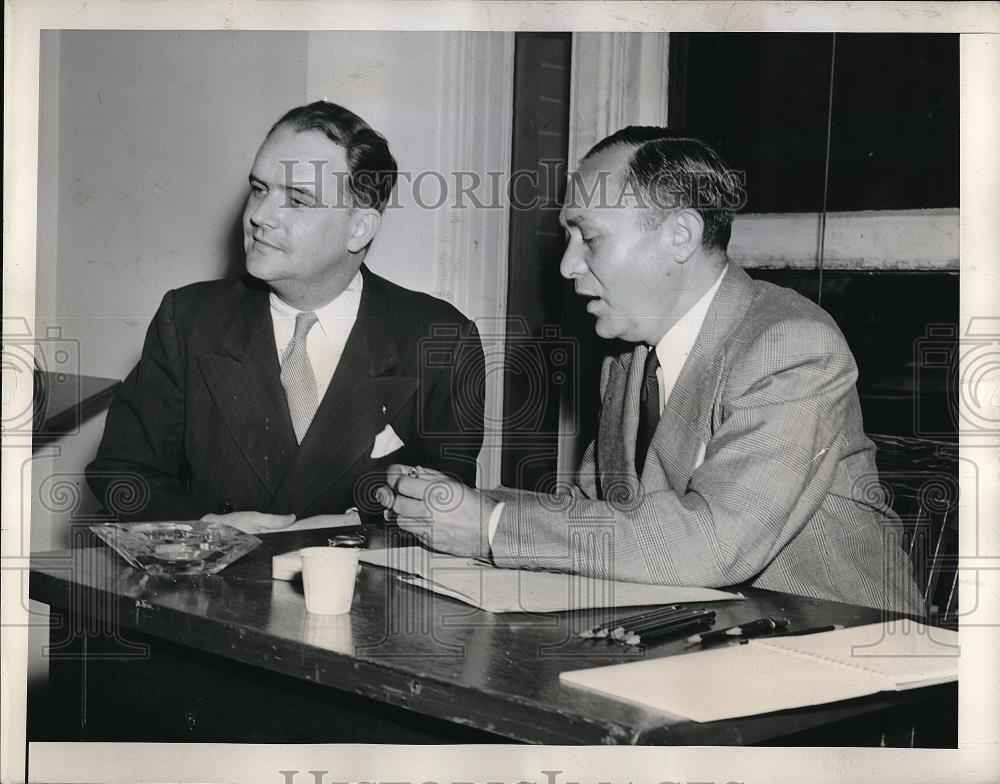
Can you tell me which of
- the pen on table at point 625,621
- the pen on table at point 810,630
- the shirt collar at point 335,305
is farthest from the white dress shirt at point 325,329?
the pen on table at point 810,630

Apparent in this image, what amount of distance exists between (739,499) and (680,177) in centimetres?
67

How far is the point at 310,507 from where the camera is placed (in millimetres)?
1941

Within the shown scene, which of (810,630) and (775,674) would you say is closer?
(775,674)

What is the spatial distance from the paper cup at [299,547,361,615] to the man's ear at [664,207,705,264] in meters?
0.93

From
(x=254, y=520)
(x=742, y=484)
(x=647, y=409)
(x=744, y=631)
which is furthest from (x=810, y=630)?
(x=254, y=520)

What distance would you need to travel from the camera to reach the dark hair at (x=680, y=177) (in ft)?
6.37

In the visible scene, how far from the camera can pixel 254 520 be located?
191 cm

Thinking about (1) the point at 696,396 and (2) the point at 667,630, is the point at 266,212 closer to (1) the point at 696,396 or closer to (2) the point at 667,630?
(1) the point at 696,396

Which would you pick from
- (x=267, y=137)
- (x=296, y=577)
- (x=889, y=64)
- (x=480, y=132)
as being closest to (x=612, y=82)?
(x=480, y=132)

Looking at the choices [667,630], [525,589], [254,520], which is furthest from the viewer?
[254,520]

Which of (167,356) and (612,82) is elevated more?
(612,82)

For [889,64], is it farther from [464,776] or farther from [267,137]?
[464,776]

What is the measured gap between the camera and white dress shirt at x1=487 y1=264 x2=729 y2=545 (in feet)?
6.28

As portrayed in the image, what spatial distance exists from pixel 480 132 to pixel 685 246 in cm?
43
